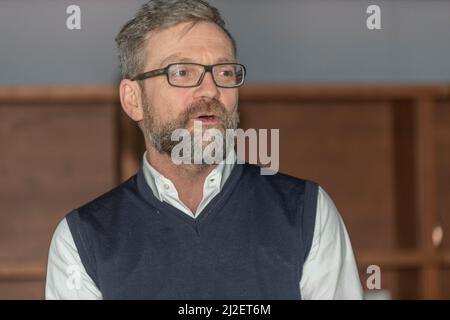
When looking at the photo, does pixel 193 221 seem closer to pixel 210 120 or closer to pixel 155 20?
pixel 210 120

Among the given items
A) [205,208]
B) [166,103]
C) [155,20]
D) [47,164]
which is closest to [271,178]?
[205,208]

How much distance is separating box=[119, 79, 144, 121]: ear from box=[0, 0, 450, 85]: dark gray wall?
784mm

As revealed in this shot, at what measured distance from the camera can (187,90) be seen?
4.63 ft

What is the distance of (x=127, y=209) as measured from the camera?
4.94 ft

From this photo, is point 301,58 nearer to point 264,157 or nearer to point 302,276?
point 264,157

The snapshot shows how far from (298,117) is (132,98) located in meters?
0.89

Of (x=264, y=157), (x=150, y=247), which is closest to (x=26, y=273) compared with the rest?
(x=264, y=157)

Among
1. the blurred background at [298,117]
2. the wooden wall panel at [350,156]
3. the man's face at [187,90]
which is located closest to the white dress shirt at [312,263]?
the man's face at [187,90]

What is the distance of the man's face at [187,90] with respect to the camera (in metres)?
1.38

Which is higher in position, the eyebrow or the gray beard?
the eyebrow

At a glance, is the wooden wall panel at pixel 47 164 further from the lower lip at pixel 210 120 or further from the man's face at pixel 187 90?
the lower lip at pixel 210 120

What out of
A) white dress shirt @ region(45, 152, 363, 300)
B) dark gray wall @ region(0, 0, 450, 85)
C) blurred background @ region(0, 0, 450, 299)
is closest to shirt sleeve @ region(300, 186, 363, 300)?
white dress shirt @ region(45, 152, 363, 300)

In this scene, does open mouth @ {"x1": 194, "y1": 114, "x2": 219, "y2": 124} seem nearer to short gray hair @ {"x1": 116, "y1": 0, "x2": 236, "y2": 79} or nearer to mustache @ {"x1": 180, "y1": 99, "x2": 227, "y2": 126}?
mustache @ {"x1": 180, "y1": 99, "x2": 227, "y2": 126}

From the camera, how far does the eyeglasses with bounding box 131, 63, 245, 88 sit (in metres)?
1.40
